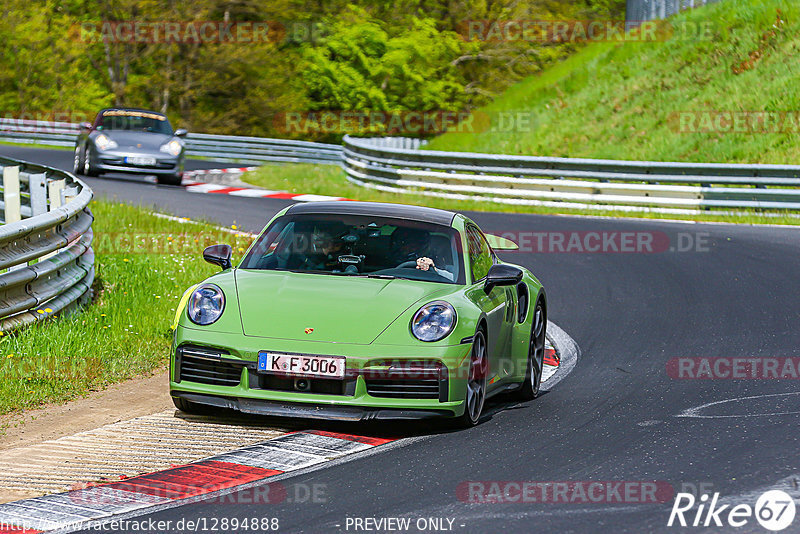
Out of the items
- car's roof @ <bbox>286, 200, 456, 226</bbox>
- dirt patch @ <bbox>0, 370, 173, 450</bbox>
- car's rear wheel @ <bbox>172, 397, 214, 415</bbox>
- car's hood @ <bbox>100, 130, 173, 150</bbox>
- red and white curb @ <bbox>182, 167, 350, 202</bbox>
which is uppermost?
car's roof @ <bbox>286, 200, 456, 226</bbox>

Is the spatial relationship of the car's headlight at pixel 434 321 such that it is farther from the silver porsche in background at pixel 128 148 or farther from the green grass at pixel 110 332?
the silver porsche in background at pixel 128 148

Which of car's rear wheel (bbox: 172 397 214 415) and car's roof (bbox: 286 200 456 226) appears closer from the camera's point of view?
car's rear wheel (bbox: 172 397 214 415)

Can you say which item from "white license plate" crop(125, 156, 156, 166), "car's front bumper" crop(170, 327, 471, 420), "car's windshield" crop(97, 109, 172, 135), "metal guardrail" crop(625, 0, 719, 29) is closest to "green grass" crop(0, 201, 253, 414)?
"car's front bumper" crop(170, 327, 471, 420)

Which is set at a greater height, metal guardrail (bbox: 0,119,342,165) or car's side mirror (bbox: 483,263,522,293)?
car's side mirror (bbox: 483,263,522,293)

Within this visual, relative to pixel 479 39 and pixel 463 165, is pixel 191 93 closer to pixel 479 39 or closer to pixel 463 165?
pixel 479 39

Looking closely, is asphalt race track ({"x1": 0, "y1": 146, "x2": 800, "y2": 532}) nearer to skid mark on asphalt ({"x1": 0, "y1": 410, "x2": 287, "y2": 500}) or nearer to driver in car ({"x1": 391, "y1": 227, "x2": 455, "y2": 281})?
skid mark on asphalt ({"x1": 0, "y1": 410, "x2": 287, "y2": 500})

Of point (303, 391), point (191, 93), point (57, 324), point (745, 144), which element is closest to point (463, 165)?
point (745, 144)

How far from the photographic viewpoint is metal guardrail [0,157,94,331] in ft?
29.0

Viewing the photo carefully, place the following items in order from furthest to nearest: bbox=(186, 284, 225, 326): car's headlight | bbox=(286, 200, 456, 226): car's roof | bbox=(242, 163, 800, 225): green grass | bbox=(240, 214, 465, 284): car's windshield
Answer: bbox=(242, 163, 800, 225): green grass
bbox=(286, 200, 456, 226): car's roof
bbox=(240, 214, 465, 284): car's windshield
bbox=(186, 284, 225, 326): car's headlight

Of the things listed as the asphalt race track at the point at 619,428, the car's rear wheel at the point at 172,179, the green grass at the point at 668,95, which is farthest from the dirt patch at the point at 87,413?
the green grass at the point at 668,95

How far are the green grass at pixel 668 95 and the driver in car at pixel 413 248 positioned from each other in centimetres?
1785

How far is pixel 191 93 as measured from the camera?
54.3 metres

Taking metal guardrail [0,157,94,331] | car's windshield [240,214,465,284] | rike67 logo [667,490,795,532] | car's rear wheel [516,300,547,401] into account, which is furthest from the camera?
metal guardrail [0,157,94,331]

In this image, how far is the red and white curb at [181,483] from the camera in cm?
510
